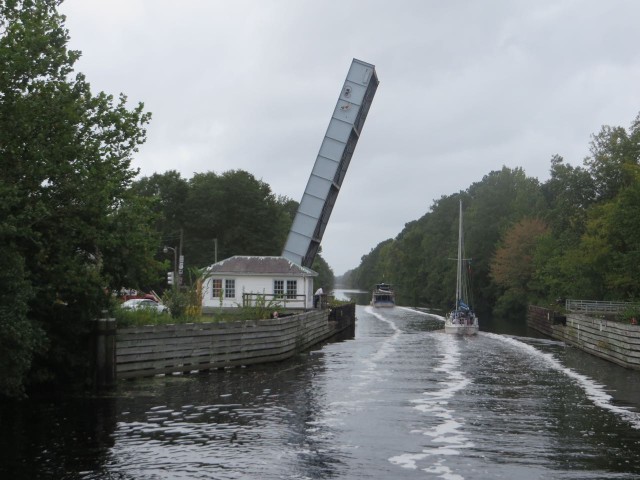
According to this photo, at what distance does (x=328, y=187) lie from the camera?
4544 centimetres

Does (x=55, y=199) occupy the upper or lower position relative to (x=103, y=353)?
upper

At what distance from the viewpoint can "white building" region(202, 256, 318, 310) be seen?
4559 centimetres

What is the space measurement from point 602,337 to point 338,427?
20646mm

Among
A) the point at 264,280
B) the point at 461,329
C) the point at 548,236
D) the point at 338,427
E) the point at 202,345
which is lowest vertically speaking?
the point at 338,427

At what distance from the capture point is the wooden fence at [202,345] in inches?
843

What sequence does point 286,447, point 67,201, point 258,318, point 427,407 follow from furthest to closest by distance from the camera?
point 258,318
point 427,407
point 67,201
point 286,447

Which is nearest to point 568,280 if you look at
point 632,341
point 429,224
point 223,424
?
point 632,341

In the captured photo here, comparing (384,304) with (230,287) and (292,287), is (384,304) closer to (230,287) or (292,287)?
(292,287)

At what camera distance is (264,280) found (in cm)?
4569

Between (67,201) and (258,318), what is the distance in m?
14.0

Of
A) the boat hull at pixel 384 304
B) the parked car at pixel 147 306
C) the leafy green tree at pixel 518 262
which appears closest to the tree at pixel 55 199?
the parked car at pixel 147 306

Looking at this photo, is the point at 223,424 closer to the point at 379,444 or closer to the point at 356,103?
the point at 379,444

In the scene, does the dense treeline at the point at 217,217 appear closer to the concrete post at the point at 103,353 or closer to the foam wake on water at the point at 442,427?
the foam wake on water at the point at 442,427

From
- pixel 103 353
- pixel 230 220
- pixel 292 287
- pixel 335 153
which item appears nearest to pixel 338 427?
pixel 103 353
